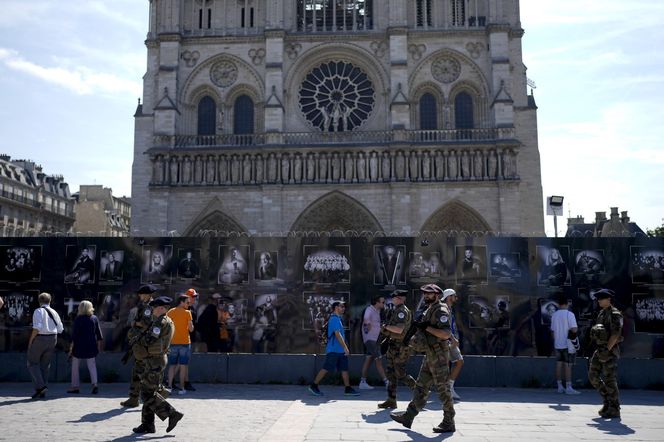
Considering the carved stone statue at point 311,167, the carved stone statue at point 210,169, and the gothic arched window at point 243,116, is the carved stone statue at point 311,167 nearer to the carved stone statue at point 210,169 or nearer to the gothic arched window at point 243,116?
the gothic arched window at point 243,116

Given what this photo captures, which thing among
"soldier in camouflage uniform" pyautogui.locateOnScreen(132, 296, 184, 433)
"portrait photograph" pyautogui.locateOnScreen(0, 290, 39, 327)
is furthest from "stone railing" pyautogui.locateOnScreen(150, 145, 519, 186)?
"soldier in camouflage uniform" pyautogui.locateOnScreen(132, 296, 184, 433)

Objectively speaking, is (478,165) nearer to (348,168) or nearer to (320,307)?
(348,168)

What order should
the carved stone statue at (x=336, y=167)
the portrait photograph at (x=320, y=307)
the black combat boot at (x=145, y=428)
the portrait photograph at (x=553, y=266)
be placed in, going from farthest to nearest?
the carved stone statue at (x=336, y=167), the portrait photograph at (x=320, y=307), the portrait photograph at (x=553, y=266), the black combat boot at (x=145, y=428)

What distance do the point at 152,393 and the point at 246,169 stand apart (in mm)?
23421

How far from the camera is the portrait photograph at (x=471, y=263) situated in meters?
13.5

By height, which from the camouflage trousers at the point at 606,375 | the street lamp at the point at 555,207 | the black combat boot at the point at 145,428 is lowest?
the black combat boot at the point at 145,428

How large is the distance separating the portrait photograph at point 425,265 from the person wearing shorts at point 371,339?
5.76ft

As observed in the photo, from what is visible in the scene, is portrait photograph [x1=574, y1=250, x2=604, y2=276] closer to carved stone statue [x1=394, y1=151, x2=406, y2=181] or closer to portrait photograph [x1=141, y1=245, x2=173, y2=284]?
portrait photograph [x1=141, y1=245, x2=173, y2=284]

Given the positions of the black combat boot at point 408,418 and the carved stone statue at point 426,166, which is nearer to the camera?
the black combat boot at point 408,418

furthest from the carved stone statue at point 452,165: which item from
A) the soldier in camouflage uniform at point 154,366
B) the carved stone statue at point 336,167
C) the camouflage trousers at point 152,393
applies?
the camouflage trousers at point 152,393

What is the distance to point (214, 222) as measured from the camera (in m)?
31.0

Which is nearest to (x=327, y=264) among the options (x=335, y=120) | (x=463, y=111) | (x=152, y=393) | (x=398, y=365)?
(x=398, y=365)

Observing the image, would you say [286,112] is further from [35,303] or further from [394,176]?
[35,303]

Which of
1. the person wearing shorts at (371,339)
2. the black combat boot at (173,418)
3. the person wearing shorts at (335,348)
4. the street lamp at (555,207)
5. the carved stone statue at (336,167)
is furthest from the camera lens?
the carved stone statue at (336,167)
